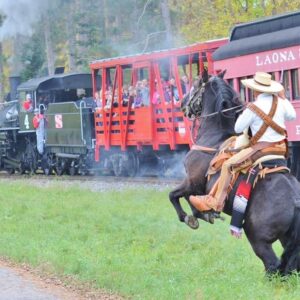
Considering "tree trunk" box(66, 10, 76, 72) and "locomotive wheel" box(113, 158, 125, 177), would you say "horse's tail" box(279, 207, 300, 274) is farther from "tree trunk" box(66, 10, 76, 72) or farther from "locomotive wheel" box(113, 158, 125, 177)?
"tree trunk" box(66, 10, 76, 72)

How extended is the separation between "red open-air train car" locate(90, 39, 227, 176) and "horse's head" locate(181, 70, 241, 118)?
1097cm

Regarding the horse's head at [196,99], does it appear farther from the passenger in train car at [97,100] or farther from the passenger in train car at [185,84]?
the passenger in train car at [97,100]

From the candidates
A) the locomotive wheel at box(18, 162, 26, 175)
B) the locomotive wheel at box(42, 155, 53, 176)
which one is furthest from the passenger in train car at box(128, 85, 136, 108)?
the locomotive wheel at box(18, 162, 26, 175)

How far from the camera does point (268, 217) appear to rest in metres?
8.57

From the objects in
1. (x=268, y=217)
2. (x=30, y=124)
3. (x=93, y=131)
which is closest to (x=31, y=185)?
(x=93, y=131)

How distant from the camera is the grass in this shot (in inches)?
339

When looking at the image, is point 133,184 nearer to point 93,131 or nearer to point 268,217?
point 93,131

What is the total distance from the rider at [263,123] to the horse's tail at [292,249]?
0.75 meters

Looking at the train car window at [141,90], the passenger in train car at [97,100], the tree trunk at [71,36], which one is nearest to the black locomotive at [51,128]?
the passenger in train car at [97,100]

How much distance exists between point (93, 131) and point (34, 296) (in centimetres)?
1867

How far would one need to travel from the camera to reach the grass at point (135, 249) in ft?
28.2

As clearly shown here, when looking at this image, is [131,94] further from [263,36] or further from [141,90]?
[263,36]

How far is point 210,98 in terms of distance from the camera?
10094 millimetres

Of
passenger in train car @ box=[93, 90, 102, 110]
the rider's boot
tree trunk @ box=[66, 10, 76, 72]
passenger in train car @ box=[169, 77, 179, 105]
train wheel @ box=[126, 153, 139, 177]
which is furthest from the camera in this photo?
tree trunk @ box=[66, 10, 76, 72]
